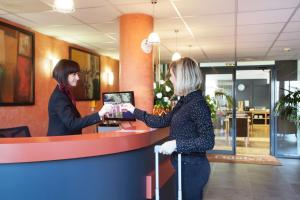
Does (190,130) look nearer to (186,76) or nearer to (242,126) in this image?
(186,76)

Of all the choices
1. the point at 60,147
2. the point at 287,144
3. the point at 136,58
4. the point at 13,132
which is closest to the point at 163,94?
the point at 136,58

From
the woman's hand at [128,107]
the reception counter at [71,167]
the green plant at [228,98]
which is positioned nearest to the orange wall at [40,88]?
the woman's hand at [128,107]

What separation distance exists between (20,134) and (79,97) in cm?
332

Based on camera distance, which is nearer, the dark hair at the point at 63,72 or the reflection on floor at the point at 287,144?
the dark hair at the point at 63,72

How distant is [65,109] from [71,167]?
45cm

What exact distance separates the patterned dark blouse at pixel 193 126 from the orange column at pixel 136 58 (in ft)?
6.44

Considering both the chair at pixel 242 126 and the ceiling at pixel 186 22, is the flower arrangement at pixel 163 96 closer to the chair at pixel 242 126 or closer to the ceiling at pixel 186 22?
the ceiling at pixel 186 22

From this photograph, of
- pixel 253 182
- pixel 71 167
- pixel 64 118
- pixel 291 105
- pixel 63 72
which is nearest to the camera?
pixel 71 167

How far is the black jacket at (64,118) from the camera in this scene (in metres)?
2.23

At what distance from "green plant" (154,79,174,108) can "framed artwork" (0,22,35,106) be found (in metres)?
1.96

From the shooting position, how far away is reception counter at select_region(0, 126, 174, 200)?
5.98 feet

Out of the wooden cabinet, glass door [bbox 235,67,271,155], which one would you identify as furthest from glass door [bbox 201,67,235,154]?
the wooden cabinet

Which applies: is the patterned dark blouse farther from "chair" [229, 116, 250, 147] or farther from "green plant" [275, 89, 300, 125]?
"chair" [229, 116, 250, 147]

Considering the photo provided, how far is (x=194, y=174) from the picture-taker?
6.30 feet
